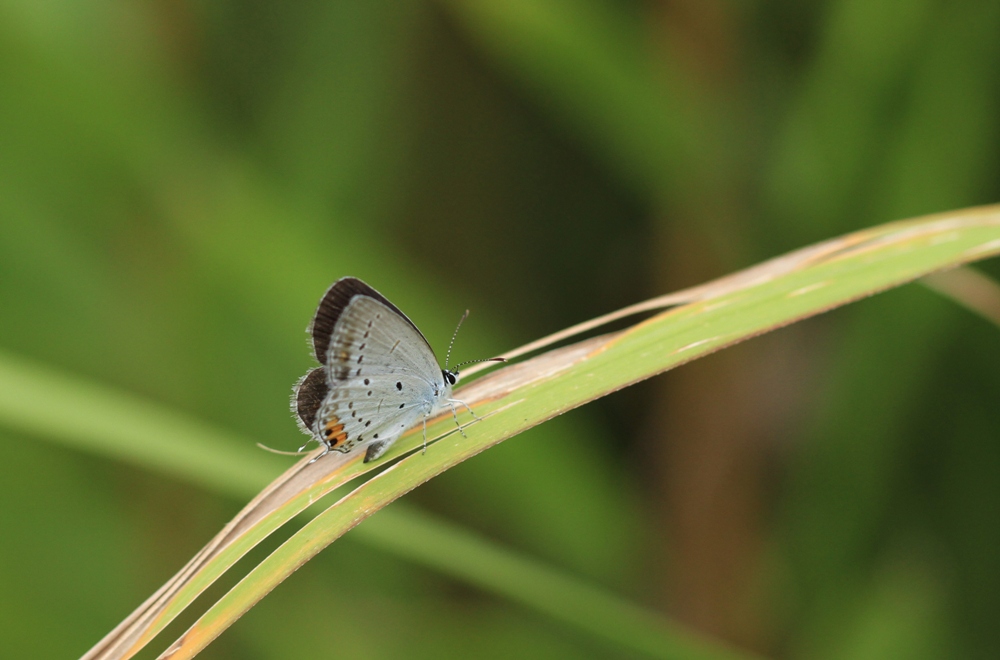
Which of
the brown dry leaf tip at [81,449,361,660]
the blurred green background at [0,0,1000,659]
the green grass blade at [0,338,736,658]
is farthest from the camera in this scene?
the blurred green background at [0,0,1000,659]

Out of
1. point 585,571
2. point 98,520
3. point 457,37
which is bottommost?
point 585,571

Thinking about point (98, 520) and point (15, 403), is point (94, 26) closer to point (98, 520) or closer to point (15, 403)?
point (15, 403)

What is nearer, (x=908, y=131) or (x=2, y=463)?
(x=908, y=131)

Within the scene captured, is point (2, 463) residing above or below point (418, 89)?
below

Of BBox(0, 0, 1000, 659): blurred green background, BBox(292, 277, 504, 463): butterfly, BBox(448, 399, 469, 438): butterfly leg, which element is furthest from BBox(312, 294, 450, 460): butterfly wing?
BBox(0, 0, 1000, 659): blurred green background

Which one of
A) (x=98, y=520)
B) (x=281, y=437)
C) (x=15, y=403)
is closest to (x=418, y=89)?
(x=281, y=437)

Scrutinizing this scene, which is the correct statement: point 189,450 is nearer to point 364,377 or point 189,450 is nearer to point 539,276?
point 364,377

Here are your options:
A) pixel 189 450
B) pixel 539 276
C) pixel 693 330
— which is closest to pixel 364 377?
pixel 189 450

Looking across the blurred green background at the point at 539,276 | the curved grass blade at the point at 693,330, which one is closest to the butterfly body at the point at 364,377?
the curved grass blade at the point at 693,330

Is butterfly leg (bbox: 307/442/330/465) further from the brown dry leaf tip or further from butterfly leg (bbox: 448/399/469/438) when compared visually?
butterfly leg (bbox: 448/399/469/438)
